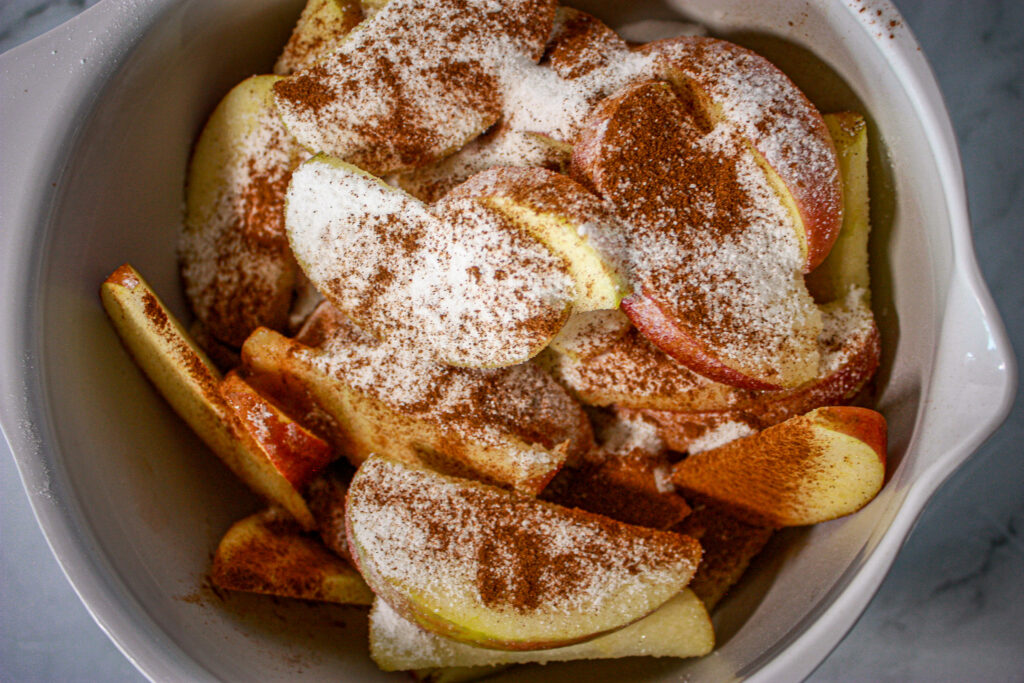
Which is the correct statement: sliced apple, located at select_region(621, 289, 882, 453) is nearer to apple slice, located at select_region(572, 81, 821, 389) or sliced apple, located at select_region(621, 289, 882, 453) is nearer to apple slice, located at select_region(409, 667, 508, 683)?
apple slice, located at select_region(572, 81, 821, 389)

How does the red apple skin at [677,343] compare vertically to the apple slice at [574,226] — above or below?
below

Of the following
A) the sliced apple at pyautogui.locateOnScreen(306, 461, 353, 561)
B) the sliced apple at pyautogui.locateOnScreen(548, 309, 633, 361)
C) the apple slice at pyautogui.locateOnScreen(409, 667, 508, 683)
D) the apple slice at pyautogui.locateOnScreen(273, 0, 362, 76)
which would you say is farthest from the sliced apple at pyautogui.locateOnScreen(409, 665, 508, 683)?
the apple slice at pyautogui.locateOnScreen(273, 0, 362, 76)

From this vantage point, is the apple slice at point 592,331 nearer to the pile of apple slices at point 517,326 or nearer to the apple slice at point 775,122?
the pile of apple slices at point 517,326

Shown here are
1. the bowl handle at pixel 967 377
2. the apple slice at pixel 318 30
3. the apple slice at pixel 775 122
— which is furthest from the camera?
the apple slice at pixel 318 30

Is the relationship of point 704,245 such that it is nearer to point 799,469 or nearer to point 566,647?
point 799,469

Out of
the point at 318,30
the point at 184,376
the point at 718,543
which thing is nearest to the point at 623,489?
the point at 718,543

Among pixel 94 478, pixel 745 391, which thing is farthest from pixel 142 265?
pixel 745 391

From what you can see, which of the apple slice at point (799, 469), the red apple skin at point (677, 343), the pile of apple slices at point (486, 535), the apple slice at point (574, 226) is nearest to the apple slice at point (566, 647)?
the pile of apple slices at point (486, 535)
